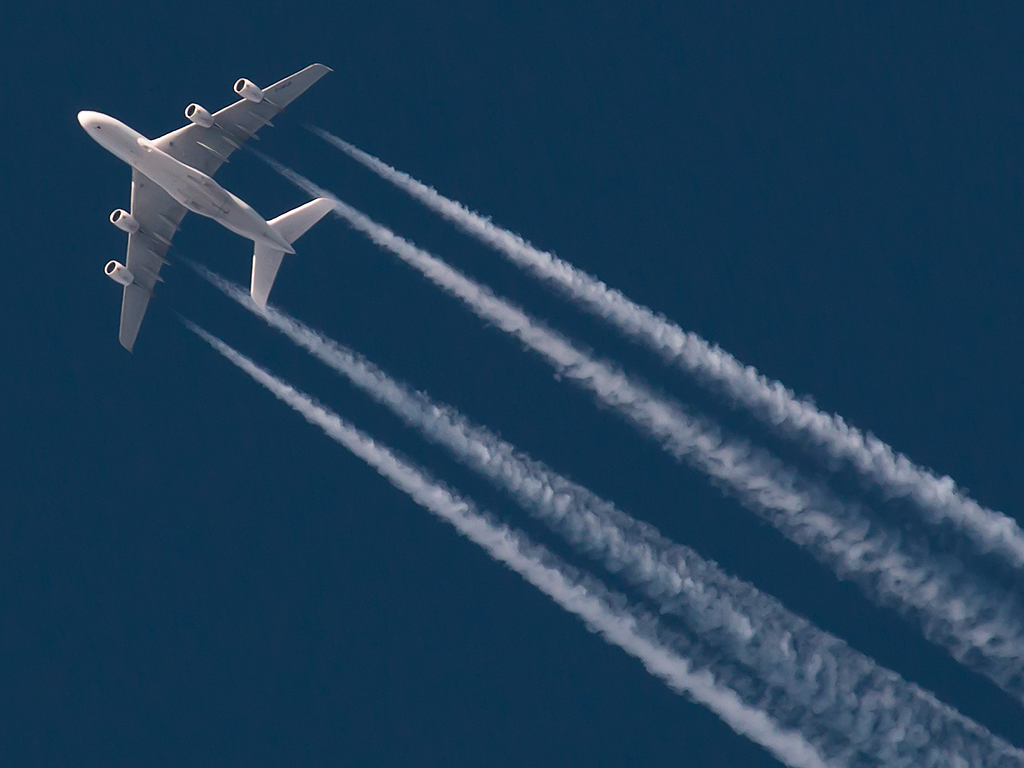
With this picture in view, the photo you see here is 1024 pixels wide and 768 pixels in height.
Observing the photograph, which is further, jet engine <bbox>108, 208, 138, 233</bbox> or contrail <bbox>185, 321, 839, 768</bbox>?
jet engine <bbox>108, 208, 138, 233</bbox>

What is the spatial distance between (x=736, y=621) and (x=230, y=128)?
→ 33.0 metres

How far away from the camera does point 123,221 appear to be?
211 ft

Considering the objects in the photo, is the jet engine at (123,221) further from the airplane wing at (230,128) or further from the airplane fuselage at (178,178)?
the airplane wing at (230,128)

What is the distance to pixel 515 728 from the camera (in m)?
69.4

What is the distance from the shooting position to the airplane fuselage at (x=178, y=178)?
203 feet

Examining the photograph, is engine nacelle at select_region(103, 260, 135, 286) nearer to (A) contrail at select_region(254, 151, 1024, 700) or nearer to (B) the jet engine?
(B) the jet engine

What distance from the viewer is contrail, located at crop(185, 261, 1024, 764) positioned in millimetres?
54500

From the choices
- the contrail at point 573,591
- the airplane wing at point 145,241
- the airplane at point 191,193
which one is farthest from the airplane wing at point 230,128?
the contrail at point 573,591

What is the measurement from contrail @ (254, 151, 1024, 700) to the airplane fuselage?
2.88 metres

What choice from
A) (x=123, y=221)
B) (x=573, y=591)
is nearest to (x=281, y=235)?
(x=123, y=221)

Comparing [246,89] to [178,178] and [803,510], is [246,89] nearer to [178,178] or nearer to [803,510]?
[178,178]

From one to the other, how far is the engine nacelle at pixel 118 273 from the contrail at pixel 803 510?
901 centimetres

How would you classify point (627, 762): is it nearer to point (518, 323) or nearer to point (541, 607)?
point (541, 607)

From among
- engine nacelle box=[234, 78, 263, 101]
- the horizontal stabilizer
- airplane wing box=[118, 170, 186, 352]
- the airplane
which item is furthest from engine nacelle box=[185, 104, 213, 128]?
the horizontal stabilizer
